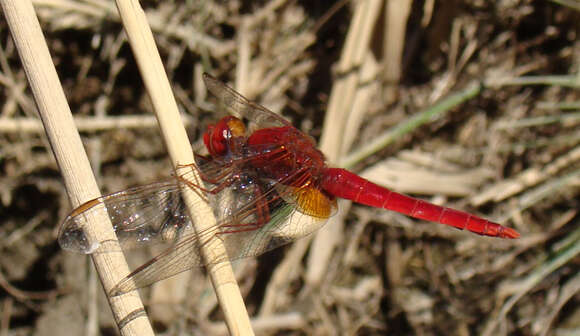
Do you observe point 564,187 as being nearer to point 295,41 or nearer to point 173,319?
point 295,41

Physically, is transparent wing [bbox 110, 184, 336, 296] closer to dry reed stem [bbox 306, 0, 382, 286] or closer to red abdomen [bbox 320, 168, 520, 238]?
red abdomen [bbox 320, 168, 520, 238]

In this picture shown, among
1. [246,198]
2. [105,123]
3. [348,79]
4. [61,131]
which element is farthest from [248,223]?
[105,123]

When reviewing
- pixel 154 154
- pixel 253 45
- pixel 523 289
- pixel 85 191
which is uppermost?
pixel 253 45

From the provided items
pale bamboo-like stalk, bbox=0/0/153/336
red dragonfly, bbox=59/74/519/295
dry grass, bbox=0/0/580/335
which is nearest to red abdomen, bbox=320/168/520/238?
red dragonfly, bbox=59/74/519/295

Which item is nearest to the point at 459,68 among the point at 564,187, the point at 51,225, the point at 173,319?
the point at 564,187

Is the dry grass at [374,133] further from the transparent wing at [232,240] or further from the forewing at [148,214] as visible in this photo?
the forewing at [148,214]
